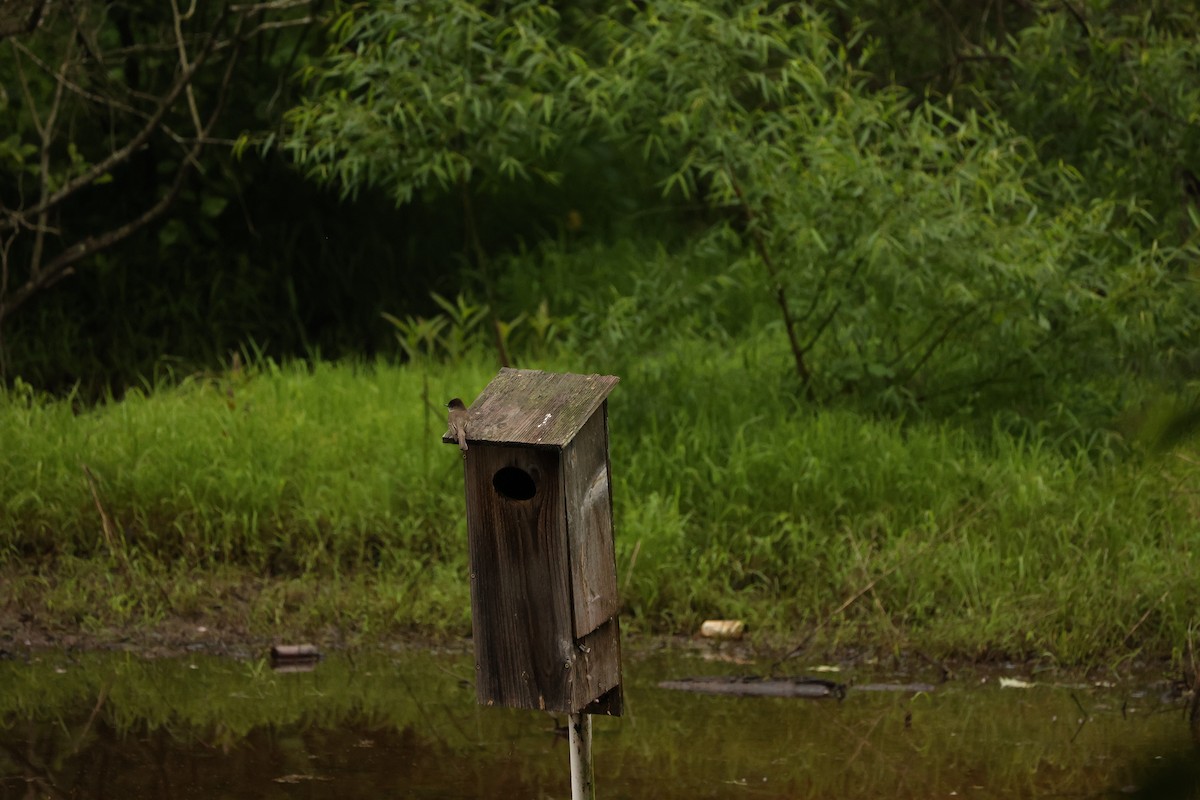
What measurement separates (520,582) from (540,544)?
10 centimetres

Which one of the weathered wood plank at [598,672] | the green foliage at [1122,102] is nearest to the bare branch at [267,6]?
the green foliage at [1122,102]

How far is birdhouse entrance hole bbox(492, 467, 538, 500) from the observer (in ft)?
11.5

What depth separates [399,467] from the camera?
6508 mm

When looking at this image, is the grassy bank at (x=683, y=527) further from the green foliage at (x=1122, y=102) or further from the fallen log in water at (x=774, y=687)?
the green foliage at (x=1122, y=102)

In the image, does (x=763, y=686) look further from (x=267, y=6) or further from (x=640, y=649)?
(x=267, y=6)

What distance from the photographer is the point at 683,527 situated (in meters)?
6.09

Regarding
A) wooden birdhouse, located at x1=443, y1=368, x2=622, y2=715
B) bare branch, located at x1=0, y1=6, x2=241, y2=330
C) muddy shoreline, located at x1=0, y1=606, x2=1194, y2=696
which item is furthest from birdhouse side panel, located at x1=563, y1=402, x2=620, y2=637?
bare branch, located at x1=0, y1=6, x2=241, y2=330

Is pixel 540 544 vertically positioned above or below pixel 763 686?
above

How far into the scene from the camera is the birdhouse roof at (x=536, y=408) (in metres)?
3.37

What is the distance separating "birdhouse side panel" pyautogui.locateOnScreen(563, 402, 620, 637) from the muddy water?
119 centimetres

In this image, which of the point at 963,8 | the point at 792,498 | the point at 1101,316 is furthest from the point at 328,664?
the point at 963,8

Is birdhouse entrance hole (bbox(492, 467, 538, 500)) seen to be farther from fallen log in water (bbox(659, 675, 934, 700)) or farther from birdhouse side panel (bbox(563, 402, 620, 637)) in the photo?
fallen log in water (bbox(659, 675, 934, 700))

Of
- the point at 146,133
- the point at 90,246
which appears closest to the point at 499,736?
the point at 146,133

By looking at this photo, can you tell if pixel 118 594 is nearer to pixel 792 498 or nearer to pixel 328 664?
pixel 328 664
